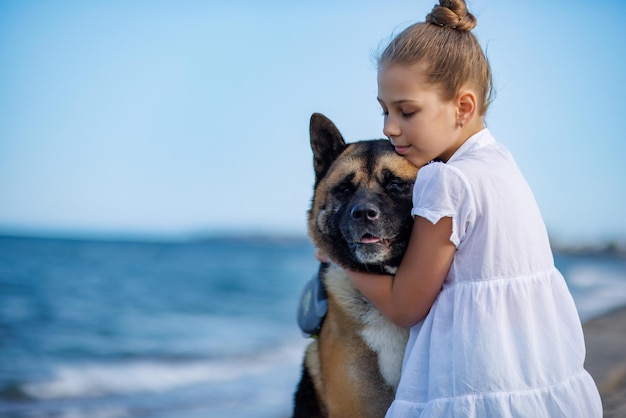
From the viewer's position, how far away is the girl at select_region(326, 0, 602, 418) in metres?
2.26

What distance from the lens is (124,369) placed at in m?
8.07

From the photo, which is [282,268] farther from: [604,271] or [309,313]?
[309,313]

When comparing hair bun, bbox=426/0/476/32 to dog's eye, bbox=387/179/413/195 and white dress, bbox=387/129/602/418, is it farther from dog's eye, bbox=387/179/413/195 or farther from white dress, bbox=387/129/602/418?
dog's eye, bbox=387/179/413/195

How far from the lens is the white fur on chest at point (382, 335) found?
2.70m

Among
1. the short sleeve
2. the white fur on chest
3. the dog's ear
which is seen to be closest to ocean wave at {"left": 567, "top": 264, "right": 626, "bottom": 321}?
the dog's ear

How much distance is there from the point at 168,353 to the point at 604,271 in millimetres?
12951

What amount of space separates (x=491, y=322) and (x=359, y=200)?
74 centimetres

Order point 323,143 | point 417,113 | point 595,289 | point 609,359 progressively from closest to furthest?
point 417,113, point 323,143, point 609,359, point 595,289

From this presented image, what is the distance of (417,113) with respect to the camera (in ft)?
8.15

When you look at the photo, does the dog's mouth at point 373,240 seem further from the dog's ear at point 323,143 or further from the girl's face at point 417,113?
the dog's ear at point 323,143

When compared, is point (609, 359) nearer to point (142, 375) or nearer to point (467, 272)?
point (467, 272)

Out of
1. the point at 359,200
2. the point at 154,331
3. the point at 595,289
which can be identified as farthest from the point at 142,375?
the point at 595,289

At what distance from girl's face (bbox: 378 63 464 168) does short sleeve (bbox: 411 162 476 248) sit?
246 mm

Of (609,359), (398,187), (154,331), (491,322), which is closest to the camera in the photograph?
(491,322)
